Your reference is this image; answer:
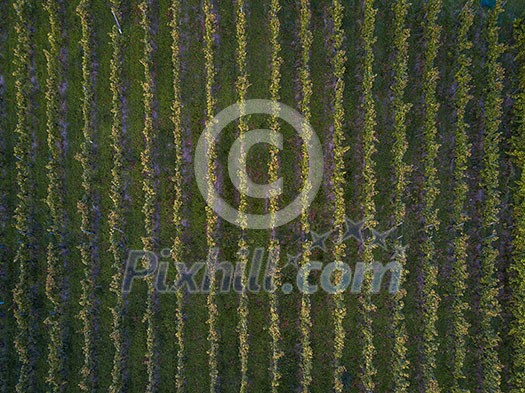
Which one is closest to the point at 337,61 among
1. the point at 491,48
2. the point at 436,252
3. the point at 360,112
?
the point at 360,112

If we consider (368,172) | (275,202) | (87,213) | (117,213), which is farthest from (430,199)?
(87,213)

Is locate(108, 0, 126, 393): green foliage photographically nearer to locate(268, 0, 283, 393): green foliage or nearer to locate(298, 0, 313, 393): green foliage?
locate(268, 0, 283, 393): green foliage

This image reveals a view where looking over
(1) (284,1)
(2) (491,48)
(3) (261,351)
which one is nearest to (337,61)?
(1) (284,1)

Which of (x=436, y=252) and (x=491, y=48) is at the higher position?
(x=491, y=48)

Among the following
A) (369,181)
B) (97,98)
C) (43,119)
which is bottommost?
(369,181)

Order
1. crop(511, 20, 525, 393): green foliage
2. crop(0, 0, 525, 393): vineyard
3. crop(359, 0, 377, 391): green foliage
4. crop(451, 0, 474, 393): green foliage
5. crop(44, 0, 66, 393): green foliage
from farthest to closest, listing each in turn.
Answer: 1. crop(0, 0, 525, 393): vineyard
2. crop(511, 20, 525, 393): green foliage
3. crop(44, 0, 66, 393): green foliage
4. crop(451, 0, 474, 393): green foliage
5. crop(359, 0, 377, 391): green foliage

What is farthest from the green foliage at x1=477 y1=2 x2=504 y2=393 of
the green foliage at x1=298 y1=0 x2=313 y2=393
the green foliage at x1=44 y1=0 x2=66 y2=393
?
the green foliage at x1=44 y1=0 x2=66 y2=393

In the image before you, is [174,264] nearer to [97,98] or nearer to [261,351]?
[261,351]
